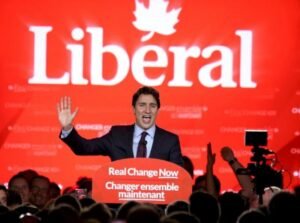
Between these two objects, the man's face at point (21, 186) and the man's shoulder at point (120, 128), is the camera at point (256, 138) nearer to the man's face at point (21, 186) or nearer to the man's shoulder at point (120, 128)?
the man's shoulder at point (120, 128)

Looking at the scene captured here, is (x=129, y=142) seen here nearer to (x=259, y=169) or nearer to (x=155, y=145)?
(x=155, y=145)

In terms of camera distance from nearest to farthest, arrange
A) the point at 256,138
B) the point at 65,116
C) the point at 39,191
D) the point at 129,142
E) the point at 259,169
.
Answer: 1. the point at 65,116
2. the point at 129,142
3. the point at 259,169
4. the point at 256,138
5. the point at 39,191

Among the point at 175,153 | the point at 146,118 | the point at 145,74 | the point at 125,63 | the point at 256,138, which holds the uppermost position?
the point at 125,63

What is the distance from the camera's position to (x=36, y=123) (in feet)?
36.0

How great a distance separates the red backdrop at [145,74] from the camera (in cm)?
1091

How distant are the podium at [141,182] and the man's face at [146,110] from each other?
1.19 meters

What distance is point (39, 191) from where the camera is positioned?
8.82 m

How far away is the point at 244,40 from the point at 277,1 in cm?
56

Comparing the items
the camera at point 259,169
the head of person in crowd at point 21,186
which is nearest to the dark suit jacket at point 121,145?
the camera at point 259,169

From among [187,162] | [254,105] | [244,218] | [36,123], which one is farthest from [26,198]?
[244,218]

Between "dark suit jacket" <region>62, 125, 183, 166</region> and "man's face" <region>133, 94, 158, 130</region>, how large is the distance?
0.09m

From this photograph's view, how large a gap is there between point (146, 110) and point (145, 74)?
375 cm

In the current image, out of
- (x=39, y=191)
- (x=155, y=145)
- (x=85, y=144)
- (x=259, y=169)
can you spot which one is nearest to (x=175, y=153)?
(x=155, y=145)

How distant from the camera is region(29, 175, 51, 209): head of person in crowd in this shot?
8.77 meters
